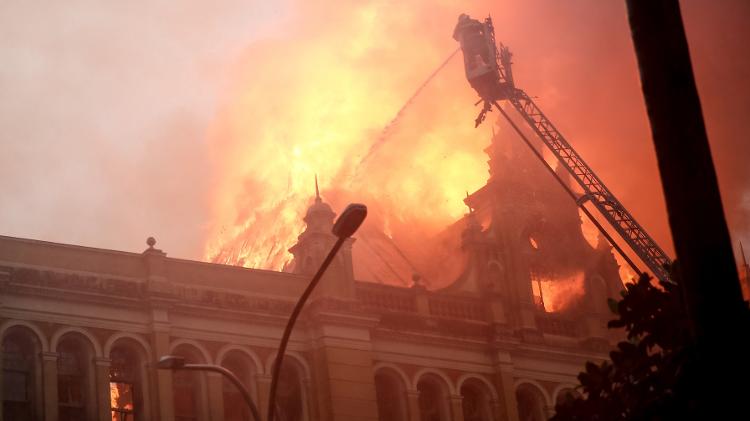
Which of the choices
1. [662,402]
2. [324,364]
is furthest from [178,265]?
[662,402]

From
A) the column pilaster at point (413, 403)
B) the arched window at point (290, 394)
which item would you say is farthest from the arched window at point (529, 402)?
the arched window at point (290, 394)

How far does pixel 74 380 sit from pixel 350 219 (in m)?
14.4

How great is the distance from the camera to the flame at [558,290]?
43.2m

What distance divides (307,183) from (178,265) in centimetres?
1319

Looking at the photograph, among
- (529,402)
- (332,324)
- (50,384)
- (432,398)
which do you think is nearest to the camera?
(50,384)

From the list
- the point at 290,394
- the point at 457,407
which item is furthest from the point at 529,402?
the point at 290,394

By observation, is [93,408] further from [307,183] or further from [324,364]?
[307,183]

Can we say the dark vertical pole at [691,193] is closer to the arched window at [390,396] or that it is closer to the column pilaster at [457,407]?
the arched window at [390,396]

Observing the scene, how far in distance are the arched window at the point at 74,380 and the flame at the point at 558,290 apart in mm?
15811

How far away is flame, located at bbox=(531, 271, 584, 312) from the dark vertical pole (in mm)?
33651

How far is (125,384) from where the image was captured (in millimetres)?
33438

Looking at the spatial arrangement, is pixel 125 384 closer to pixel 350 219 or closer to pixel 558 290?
pixel 350 219

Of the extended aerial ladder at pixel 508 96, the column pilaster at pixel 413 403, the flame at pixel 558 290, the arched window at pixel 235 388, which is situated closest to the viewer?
the arched window at pixel 235 388

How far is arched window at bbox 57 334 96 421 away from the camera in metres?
32.0
